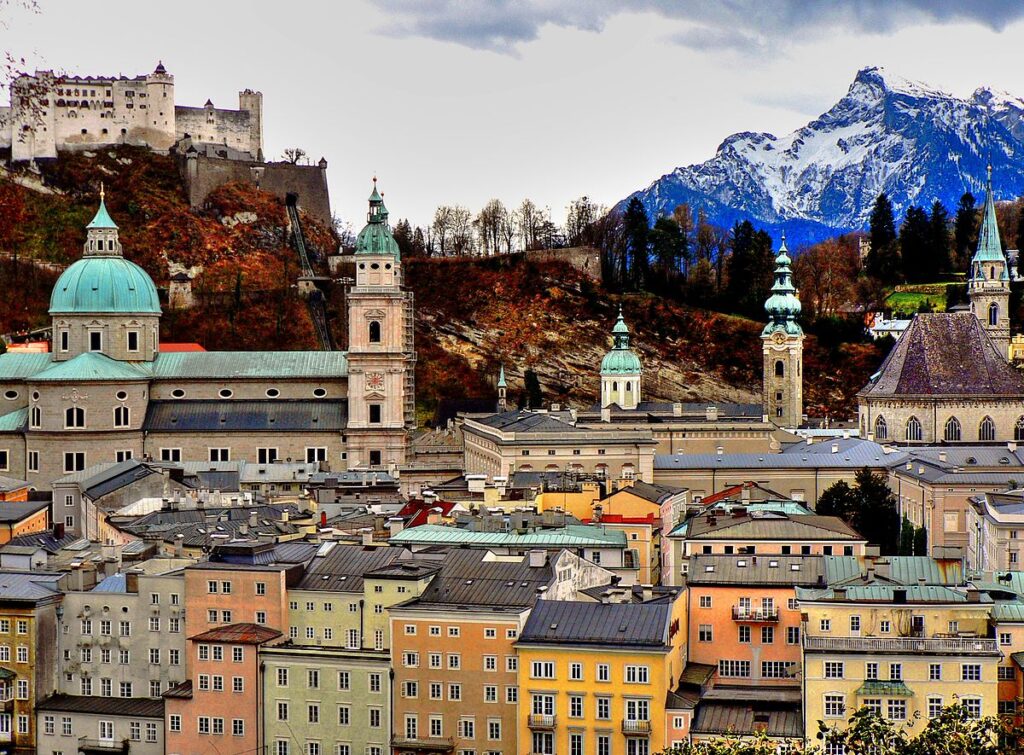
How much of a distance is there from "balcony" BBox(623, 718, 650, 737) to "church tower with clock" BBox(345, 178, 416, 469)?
53.2 m

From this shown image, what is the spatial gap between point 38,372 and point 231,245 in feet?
127

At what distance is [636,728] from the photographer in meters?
46.7

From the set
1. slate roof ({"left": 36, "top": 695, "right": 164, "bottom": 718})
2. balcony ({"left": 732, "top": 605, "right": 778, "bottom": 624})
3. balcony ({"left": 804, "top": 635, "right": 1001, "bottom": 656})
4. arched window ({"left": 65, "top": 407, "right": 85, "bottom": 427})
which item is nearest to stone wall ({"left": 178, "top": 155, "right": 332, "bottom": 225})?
arched window ({"left": 65, "top": 407, "right": 85, "bottom": 427})

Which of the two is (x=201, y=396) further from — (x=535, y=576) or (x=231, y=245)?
(x=535, y=576)

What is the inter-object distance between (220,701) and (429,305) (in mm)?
88887

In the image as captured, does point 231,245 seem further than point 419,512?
Yes

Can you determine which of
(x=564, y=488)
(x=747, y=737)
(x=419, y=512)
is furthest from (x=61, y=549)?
(x=747, y=737)

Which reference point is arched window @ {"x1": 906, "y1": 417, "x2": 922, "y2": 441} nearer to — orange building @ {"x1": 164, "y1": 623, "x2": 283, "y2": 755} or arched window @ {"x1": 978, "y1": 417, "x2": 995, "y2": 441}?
arched window @ {"x1": 978, "y1": 417, "x2": 995, "y2": 441}

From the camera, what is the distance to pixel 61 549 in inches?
2726

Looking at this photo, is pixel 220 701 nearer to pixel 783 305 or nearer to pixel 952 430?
pixel 952 430

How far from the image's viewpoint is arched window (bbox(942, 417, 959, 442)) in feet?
333

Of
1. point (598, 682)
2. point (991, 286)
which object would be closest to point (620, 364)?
point (991, 286)

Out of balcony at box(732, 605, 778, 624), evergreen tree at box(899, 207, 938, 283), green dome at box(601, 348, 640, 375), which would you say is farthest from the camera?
evergreen tree at box(899, 207, 938, 283)

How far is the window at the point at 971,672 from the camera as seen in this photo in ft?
146
